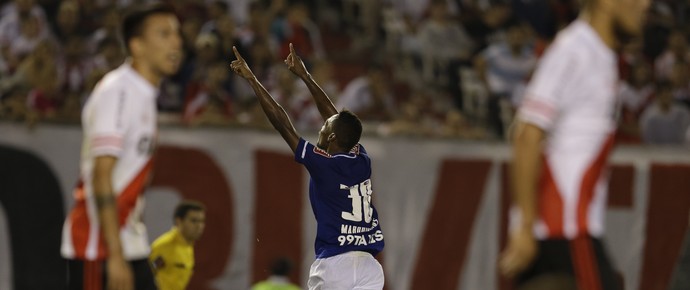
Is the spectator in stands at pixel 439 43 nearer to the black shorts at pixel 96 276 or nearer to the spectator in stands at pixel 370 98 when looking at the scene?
the spectator in stands at pixel 370 98

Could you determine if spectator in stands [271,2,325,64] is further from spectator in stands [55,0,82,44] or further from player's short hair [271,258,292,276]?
player's short hair [271,258,292,276]

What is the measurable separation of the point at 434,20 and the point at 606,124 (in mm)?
12237

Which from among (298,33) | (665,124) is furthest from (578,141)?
(298,33)

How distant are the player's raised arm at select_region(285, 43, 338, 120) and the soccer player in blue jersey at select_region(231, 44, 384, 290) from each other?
0.5 inches

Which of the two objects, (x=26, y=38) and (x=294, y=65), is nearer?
(x=294, y=65)

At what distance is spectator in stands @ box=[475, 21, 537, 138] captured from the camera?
17125 mm

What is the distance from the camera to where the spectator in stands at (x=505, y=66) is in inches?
674

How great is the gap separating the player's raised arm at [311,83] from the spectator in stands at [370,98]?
22.0 ft

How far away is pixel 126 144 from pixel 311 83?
8.89ft

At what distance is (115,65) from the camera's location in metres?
14.8

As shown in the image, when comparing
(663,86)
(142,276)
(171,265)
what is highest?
(663,86)

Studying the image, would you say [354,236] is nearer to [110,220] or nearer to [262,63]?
[110,220]

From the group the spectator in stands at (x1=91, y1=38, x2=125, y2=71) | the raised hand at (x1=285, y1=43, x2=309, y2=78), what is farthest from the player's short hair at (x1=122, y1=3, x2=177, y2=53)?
the spectator in stands at (x1=91, y1=38, x2=125, y2=71)

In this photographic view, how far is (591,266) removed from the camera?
585cm
